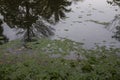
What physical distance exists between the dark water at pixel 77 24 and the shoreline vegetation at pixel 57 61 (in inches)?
40.6

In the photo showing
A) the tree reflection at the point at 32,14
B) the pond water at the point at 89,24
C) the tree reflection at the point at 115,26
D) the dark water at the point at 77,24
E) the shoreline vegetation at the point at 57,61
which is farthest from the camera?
the tree reflection at the point at 32,14

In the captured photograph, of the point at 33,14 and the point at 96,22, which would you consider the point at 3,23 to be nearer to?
the point at 33,14

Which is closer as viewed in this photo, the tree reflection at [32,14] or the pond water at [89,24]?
the pond water at [89,24]

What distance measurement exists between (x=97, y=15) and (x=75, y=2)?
4.44 metres

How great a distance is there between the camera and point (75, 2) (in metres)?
17.9

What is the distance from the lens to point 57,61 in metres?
7.44

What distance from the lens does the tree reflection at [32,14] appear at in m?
11.4

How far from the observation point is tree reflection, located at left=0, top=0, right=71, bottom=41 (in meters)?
11.4

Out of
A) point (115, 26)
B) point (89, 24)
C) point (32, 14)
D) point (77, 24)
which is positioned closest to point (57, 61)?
point (77, 24)

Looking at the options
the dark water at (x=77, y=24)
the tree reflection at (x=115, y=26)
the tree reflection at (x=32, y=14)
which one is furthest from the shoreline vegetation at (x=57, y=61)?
the tree reflection at (x=115, y=26)

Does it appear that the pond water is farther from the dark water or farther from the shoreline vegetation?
the shoreline vegetation

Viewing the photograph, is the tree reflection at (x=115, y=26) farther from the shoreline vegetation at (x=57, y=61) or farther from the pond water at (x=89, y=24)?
the shoreline vegetation at (x=57, y=61)

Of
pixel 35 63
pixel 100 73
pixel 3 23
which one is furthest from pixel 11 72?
pixel 3 23

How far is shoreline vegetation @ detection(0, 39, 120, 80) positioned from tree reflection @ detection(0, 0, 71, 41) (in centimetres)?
153
